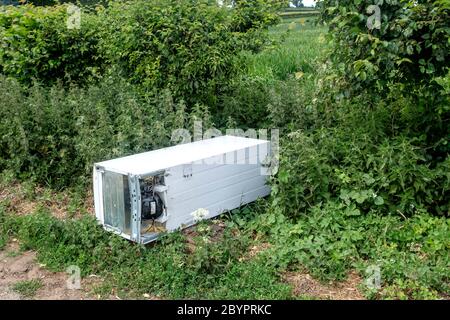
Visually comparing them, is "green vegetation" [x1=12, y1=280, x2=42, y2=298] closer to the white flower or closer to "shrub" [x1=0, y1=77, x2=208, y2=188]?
the white flower

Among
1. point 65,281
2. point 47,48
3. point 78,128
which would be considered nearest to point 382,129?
point 65,281

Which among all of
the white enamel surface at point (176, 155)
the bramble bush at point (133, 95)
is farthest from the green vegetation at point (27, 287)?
the bramble bush at point (133, 95)

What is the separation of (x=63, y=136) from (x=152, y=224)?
2.07 m

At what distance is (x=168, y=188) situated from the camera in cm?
450

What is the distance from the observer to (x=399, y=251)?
425 cm

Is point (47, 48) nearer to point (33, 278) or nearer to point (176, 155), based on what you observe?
point (176, 155)

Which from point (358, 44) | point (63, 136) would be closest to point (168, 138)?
point (63, 136)

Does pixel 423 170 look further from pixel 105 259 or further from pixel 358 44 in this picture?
pixel 105 259

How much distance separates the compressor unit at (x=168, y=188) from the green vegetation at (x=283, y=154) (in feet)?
0.46

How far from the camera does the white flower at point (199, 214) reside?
461cm

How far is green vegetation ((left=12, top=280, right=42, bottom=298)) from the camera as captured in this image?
4.20 meters

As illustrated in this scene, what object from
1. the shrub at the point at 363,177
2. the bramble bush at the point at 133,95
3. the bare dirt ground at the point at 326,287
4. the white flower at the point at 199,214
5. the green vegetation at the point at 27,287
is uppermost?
the bramble bush at the point at 133,95

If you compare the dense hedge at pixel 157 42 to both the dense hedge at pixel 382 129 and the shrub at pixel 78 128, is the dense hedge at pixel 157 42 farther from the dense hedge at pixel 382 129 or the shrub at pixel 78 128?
the dense hedge at pixel 382 129

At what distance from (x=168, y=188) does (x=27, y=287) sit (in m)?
1.33
